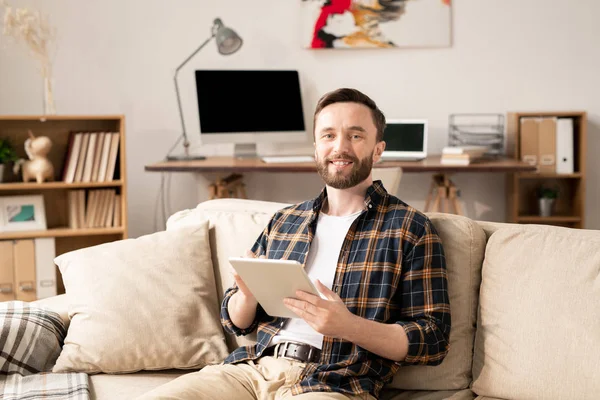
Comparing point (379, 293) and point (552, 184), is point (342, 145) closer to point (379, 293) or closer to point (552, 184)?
point (379, 293)

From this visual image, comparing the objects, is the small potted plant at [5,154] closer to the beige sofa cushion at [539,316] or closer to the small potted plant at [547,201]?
the beige sofa cushion at [539,316]

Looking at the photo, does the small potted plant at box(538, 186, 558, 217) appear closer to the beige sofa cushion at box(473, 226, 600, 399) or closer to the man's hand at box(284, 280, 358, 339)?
the beige sofa cushion at box(473, 226, 600, 399)

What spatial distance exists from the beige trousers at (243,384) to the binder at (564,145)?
120 inches

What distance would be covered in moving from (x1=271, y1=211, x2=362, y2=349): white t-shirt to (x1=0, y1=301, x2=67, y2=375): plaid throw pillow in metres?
0.63

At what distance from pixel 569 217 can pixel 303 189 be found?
1.60 m

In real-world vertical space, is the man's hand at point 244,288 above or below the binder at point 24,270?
above

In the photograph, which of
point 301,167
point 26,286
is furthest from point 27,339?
point 301,167

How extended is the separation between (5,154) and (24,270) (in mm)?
607

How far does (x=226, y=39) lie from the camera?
4277 millimetres

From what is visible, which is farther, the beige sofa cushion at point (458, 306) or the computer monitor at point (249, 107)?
the computer monitor at point (249, 107)

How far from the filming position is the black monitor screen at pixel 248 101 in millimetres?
4344

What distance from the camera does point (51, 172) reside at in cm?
397

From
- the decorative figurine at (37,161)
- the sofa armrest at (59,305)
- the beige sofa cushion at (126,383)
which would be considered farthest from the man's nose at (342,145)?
the decorative figurine at (37,161)

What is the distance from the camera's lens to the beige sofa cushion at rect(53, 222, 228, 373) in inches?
78.4
